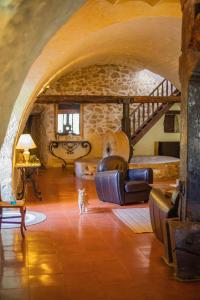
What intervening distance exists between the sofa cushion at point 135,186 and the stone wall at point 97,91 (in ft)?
22.1

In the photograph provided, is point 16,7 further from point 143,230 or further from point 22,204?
point 143,230

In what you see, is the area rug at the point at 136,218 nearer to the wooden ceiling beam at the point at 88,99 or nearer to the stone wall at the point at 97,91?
the wooden ceiling beam at the point at 88,99

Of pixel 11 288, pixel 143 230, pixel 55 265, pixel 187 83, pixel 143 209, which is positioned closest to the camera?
pixel 11 288

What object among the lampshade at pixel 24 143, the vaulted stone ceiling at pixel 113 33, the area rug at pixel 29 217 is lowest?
the area rug at pixel 29 217

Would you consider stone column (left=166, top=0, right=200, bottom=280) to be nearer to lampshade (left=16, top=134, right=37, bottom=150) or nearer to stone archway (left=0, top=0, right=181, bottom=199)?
stone archway (left=0, top=0, right=181, bottom=199)

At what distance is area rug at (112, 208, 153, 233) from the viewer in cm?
559

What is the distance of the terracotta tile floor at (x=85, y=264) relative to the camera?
339 cm

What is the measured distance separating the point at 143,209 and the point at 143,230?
4.86ft

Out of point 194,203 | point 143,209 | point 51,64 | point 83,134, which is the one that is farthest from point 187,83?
point 83,134

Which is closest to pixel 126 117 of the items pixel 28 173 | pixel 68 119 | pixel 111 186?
pixel 68 119

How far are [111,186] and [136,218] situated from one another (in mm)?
1244

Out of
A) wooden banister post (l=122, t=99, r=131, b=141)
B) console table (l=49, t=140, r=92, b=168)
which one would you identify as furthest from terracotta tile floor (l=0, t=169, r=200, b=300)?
console table (l=49, t=140, r=92, b=168)

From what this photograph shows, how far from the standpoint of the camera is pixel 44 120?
1401cm

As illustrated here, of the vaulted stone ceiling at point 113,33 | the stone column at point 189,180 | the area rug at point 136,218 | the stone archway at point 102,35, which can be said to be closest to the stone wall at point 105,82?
the stone archway at point 102,35
